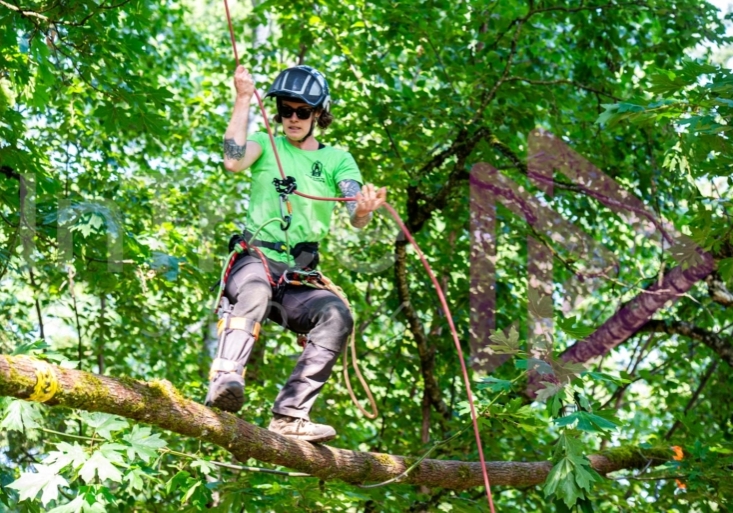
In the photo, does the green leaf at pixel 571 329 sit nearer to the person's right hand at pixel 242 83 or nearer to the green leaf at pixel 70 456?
the person's right hand at pixel 242 83

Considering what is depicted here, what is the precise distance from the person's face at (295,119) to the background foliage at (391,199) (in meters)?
1.25

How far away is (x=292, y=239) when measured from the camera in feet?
12.5

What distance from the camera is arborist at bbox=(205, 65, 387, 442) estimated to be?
11.6ft

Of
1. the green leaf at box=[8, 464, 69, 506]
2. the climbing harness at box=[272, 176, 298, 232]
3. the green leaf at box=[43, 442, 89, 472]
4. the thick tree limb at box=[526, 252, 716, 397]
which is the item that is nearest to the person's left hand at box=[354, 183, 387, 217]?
the climbing harness at box=[272, 176, 298, 232]

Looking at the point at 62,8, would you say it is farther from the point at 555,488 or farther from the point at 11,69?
the point at 555,488

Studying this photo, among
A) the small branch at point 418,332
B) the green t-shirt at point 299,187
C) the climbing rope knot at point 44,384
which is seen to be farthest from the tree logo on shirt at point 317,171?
the small branch at point 418,332

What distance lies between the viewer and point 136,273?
224 inches

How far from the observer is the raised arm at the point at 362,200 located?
3.41 meters

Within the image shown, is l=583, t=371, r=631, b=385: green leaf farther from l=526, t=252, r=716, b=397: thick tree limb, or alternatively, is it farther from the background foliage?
l=526, t=252, r=716, b=397: thick tree limb

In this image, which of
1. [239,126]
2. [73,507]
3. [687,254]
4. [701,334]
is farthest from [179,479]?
[701,334]

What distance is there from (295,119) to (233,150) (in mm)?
380

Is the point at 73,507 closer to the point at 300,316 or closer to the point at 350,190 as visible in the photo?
the point at 300,316

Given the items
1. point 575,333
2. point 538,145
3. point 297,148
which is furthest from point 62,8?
point 538,145

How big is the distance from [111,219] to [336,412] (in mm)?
2902
